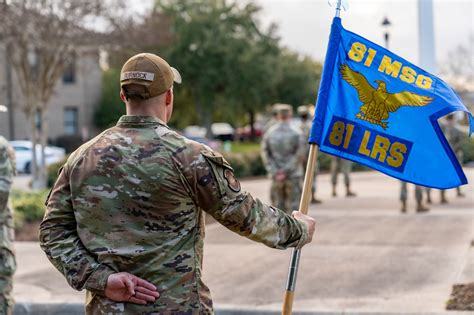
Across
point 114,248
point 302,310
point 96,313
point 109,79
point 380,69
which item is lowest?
point 109,79

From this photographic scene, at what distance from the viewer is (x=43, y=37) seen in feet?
70.5

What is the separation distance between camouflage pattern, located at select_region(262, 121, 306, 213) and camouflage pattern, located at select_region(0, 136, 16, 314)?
742 cm

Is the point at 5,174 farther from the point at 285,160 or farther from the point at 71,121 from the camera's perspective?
the point at 71,121

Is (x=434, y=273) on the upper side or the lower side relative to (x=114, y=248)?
lower

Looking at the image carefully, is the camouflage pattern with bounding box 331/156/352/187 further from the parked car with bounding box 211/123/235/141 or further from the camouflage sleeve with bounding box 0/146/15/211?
the parked car with bounding box 211/123/235/141

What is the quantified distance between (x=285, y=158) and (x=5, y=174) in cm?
759

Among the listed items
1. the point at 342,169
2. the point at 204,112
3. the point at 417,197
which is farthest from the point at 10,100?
the point at 417,197

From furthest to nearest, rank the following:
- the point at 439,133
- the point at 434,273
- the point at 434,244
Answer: the point at 434,244 < the point at 434,273 < the point at 439,133

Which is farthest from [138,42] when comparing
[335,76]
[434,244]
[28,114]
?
[335,76]

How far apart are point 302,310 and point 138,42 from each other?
18174 millimetres

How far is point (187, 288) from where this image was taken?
3.60 m

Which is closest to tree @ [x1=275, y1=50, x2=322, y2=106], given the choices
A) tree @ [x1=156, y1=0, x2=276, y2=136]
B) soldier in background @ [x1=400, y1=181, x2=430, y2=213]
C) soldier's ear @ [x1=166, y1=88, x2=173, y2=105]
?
tree @ [x1=156, y1=0, x2=276, y2=136]

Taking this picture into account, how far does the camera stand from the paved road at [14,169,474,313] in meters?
8.55

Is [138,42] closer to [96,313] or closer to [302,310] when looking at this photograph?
[302,310]
